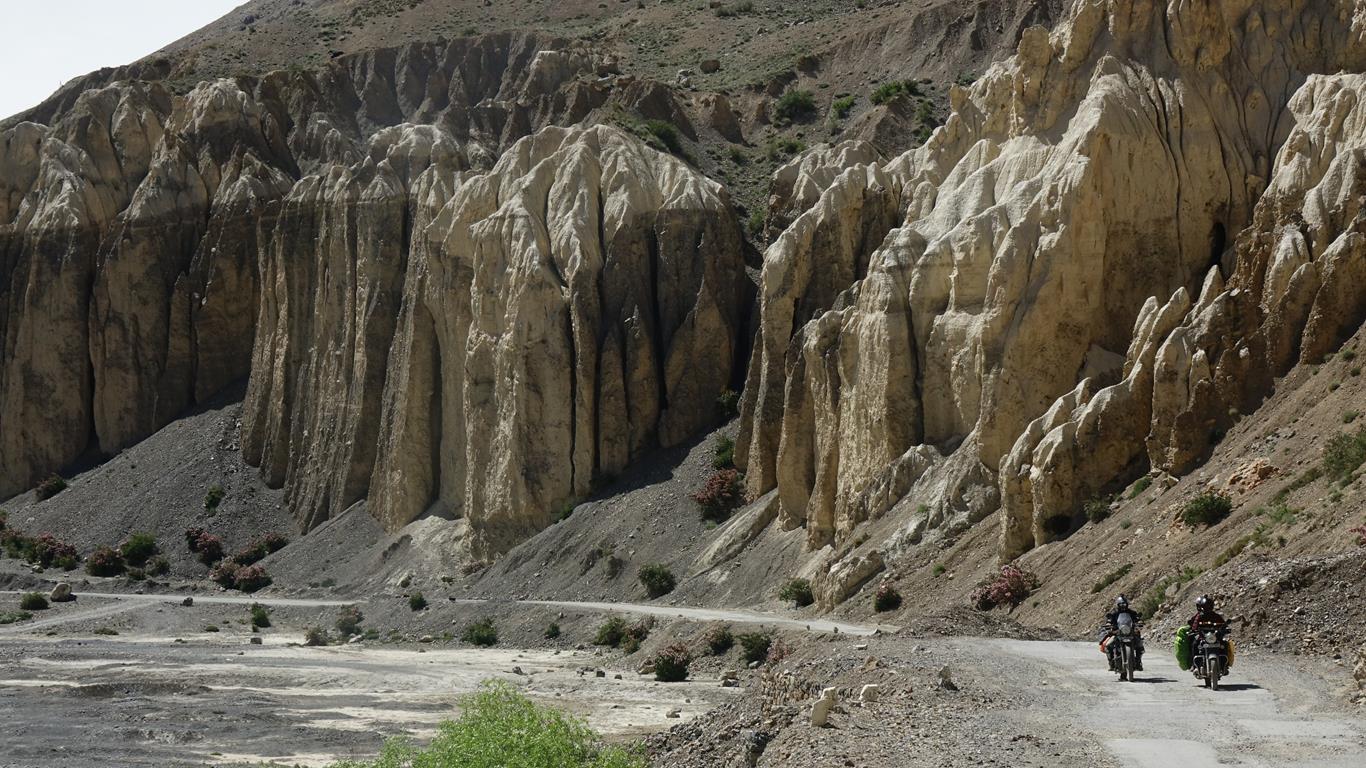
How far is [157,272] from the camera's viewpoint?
8838 centimetres

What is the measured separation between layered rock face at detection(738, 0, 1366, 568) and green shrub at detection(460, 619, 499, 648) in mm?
10106

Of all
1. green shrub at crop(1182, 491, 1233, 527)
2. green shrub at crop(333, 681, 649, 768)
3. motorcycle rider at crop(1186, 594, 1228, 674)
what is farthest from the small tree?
motorcycle rider at crop(1186, 594, 1228, 674)

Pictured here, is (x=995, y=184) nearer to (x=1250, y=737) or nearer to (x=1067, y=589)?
(x=1067, y=589)

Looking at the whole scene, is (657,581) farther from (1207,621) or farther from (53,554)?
(53,554)

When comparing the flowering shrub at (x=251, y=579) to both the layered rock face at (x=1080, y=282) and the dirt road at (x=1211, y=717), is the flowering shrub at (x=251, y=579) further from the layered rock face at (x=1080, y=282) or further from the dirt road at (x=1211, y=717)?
the dirt road at (x=1211, y=717)

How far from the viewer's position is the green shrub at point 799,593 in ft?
161

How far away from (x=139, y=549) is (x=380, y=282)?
15557mm

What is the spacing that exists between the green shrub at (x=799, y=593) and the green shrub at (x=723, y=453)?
458 inches

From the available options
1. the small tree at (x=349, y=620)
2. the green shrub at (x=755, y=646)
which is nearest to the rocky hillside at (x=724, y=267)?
the green shrub at (x=755, y=646)

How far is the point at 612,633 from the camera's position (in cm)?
5097

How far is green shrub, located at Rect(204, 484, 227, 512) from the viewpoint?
259 feet

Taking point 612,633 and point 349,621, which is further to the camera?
point 349,621

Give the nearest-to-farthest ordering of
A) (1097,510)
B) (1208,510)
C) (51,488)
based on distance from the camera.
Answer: (1208,510) < (1097,510) < (51,488)

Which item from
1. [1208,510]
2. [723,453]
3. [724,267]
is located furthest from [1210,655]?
[724,267]
